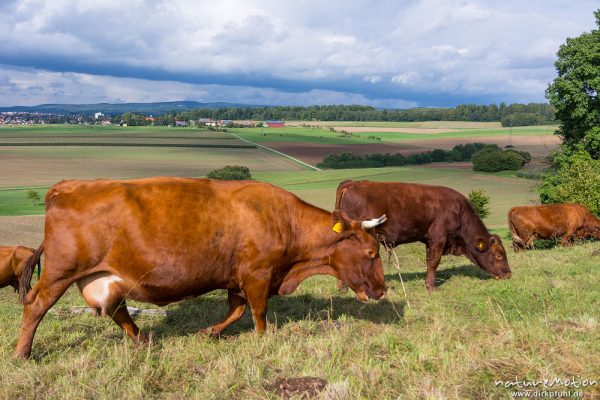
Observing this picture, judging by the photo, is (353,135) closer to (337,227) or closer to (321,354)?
(337,227)

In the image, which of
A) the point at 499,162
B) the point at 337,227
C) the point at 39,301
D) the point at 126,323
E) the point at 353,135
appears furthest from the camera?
the point at 353,135

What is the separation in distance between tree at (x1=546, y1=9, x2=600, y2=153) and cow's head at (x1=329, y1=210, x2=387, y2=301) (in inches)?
1183

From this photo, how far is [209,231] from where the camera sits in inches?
255

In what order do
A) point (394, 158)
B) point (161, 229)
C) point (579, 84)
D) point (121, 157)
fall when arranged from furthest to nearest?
1. point (121, 157)
2. point (394, 158)
3. point (579, 84)
4. point (161, 229)

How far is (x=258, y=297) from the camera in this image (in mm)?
6809

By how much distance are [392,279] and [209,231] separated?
25.0 ft

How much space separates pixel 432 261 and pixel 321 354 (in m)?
7.61

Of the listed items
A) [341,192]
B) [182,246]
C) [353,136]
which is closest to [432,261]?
[341,192]

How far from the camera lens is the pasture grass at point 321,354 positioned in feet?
14.6

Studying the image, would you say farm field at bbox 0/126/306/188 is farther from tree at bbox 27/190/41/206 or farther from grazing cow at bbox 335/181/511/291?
grazing cow at bbox 335/181/511/291

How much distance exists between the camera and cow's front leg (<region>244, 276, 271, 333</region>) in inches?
267

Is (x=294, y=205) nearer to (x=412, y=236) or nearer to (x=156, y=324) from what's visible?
(x=156, y=324)

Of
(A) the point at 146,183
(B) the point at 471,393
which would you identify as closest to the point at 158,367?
(A) the point at 146,183

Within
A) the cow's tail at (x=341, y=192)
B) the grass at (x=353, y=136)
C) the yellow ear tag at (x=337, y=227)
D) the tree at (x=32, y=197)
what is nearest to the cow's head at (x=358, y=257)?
the yellow ear tag at (x=337, y=227)
